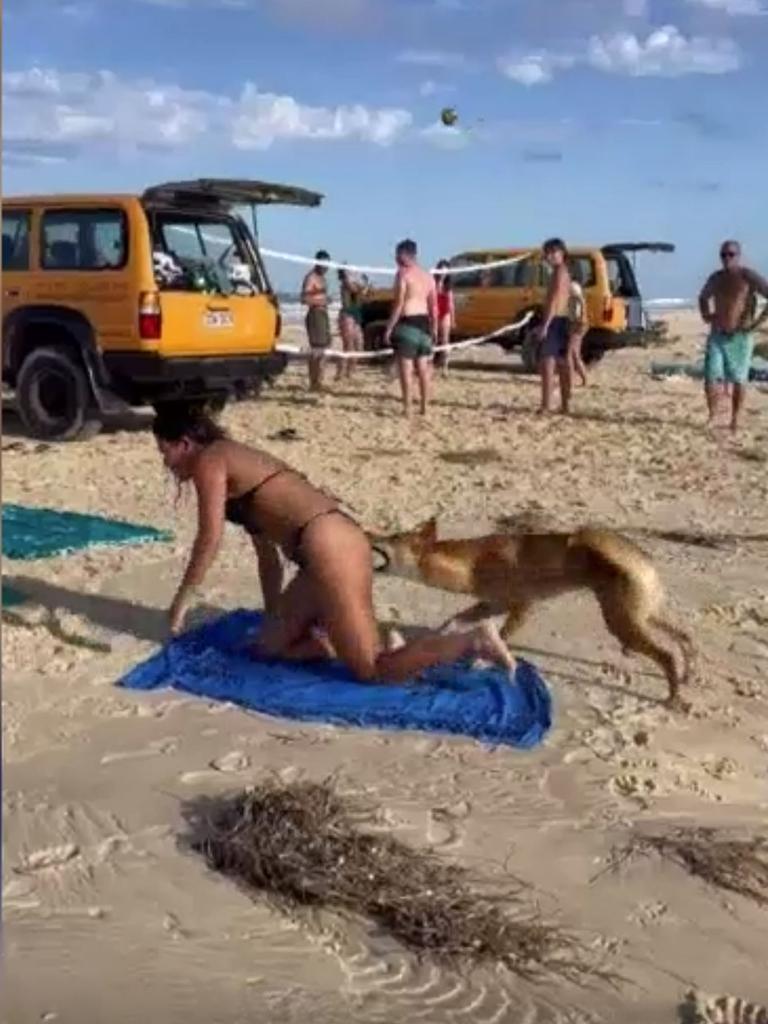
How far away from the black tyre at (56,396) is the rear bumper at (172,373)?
30 centimetres

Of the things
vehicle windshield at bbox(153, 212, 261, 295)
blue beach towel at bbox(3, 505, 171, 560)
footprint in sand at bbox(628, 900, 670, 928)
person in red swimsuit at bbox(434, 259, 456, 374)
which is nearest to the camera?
footprint in sand at bbox(628, 900, 670, 928)

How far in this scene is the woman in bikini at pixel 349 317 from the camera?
18188 mm

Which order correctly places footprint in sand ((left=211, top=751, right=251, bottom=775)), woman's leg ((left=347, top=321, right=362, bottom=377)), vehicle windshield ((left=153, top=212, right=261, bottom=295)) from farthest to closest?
1. woman's leg ((left=347, top=321, right=362, bottom=377))
2. vehicle windshield ((left=153, top=212, right=261, bottom=295))
3. footprint in sand ((left=211, top=751, right=251, bottom=775))

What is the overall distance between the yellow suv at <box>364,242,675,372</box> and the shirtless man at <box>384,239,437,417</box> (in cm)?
575

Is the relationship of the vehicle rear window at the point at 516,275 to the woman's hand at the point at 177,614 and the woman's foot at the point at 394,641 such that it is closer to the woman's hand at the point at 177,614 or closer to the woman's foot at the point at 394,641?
the woman's foot at the point at 394,641

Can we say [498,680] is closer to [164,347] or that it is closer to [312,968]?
[312,968]

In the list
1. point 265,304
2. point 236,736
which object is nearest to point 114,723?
point 236,736

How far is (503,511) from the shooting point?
8805 millimetres

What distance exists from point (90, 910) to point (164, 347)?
7417 millimetres

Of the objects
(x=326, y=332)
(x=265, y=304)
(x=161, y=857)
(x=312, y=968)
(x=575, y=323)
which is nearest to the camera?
(x=312, y=968)

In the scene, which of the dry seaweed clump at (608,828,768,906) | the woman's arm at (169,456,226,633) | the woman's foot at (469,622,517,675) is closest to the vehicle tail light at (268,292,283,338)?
the woman's arm at (169,456,226,633)

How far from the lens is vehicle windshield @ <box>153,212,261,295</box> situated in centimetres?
1064

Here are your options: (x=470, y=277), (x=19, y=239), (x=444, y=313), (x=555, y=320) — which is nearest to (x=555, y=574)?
(x=19, y=239)

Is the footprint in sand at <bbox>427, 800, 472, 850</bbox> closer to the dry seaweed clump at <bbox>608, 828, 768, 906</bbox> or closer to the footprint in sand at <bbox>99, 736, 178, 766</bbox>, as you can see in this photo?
the dry seaweed clump at <bbox>608, 828, 768, 906</bbox>
